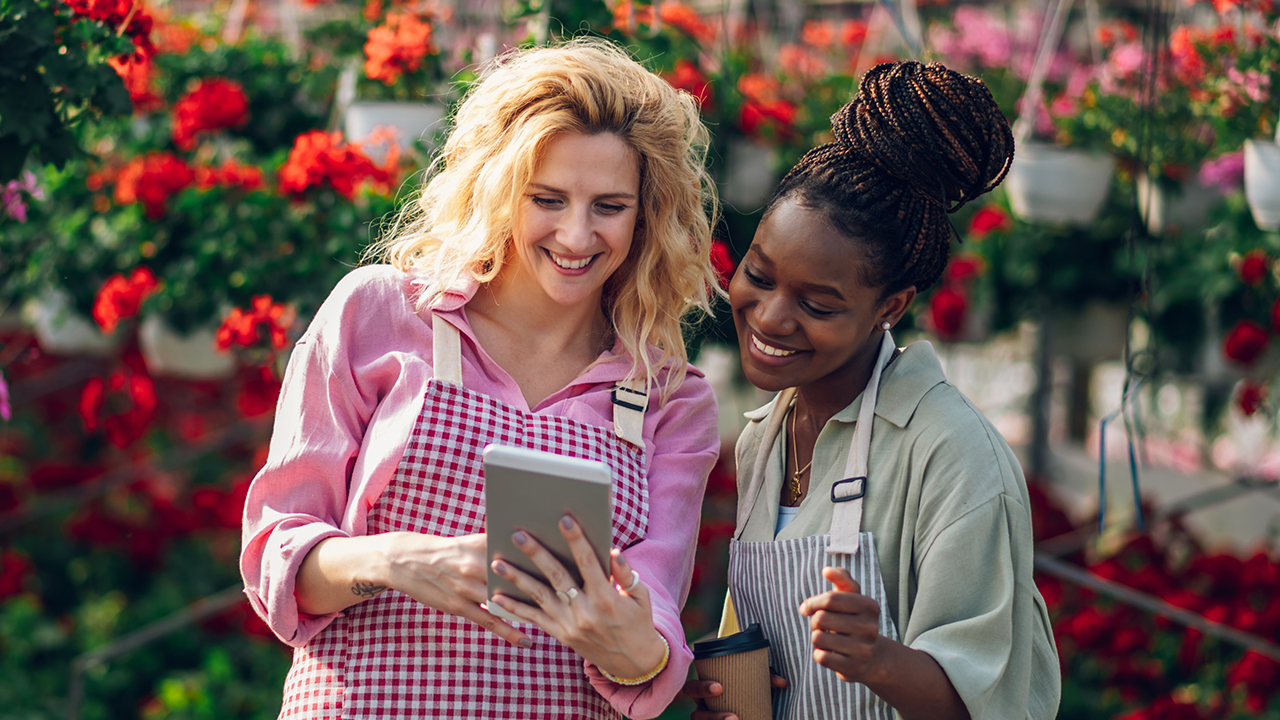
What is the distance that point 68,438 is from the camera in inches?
211

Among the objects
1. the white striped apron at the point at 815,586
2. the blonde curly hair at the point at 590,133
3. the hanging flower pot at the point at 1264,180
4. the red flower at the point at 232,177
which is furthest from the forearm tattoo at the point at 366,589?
the hanging flower pot at the point at 1264,180

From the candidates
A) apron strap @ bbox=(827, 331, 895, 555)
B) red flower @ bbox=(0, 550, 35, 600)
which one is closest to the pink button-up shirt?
apron strap @ bbox=(827, 331, 895, 555)

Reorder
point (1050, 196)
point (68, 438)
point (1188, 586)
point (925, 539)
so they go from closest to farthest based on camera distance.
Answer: point (925, 539), point (1050, 196), point (1188, 586), point (68, 438)

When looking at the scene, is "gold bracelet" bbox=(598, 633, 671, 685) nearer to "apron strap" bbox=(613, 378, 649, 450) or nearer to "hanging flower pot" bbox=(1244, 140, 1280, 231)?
"apron strap" bbox=(613, 378, 649, 450)

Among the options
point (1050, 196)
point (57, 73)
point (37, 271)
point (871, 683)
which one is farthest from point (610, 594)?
point (37, 271)

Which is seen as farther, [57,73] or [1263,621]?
[1263,621]

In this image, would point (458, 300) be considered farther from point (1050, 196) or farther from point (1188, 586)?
point (1188, 586)

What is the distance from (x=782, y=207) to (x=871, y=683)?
61cm

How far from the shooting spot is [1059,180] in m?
2.75

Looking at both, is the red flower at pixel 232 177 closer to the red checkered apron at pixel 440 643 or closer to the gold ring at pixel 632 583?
the red checkered apron at pixel 440 643

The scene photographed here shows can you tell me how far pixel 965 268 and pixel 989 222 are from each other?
15cm

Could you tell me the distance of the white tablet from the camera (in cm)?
114

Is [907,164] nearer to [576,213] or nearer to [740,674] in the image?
[576,213]

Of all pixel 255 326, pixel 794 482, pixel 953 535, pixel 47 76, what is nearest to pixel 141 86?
pixel 255 326
